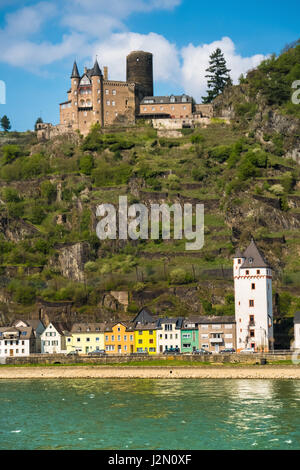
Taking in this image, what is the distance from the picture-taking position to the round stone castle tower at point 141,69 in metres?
127

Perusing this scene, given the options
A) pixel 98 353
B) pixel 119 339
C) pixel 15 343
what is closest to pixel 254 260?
pixel 119 339

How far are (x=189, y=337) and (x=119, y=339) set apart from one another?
7.10m

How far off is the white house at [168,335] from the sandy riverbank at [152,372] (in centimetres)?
1067

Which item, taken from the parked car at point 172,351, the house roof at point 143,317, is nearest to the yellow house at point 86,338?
the house roof at point 143,317

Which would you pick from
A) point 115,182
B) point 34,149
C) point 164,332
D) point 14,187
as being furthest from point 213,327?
point 34,149

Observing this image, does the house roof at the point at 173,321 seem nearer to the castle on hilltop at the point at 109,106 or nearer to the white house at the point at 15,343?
the white house at the point at 15,343

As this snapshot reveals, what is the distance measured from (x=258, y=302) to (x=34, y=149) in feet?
197

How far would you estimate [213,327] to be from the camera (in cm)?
7325

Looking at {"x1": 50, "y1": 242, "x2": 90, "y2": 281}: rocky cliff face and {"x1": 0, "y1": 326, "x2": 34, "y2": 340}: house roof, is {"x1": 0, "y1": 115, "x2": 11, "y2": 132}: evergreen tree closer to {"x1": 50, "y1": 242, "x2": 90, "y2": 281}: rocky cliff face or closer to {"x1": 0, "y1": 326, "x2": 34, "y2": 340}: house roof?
{"x1": 50, "y1": 242, "x2": 90, "y2": 281}: rocky cliff face

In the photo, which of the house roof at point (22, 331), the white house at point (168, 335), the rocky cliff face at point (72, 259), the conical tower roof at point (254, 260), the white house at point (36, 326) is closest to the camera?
the conical tower roof at point (254, 260)

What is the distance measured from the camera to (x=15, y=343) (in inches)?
3044

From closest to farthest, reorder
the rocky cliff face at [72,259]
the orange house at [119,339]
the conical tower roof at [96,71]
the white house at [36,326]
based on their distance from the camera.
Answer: the orange house at [119,339], the white house at [36,326], the rocky cliff face at [72,259], the conical tower roof at [96,71]

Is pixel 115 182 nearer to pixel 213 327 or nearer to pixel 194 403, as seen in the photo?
pixel 213 327

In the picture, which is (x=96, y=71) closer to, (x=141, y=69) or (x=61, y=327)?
(x=141, y=69)
